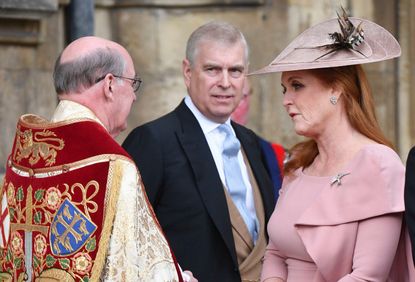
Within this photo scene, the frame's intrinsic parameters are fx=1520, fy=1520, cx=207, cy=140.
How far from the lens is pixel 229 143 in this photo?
7000mm

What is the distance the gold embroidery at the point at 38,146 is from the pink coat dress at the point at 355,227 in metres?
1.02

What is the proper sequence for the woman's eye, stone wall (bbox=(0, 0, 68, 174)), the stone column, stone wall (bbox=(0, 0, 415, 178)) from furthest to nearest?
the stone column < stone wall (bbox=(0, 0, 415, 178)) < stone wall (bbox=(0, 0, 68, 174)) < the woman's eye

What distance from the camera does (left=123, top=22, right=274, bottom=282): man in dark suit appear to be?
6684 millimetres

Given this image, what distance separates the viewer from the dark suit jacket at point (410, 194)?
5.20 meters

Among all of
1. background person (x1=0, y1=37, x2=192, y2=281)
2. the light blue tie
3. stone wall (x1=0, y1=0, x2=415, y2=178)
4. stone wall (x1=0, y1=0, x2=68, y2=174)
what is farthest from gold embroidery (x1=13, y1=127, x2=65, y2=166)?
stone wall (x1=0, y1=0, x2=415, y2=178)

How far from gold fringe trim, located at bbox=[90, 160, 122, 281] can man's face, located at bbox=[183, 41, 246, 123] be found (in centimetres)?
155

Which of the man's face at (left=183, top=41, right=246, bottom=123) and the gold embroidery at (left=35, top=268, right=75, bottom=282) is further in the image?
the man's face at (left=183, top=41, right=246, bottom=123)

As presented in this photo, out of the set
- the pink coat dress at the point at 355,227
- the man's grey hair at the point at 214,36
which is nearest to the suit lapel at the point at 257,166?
the man's grey hair at the point at 214,36

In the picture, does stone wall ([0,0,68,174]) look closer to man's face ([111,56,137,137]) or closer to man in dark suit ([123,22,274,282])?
man in dark suit ([123,22,274,282])

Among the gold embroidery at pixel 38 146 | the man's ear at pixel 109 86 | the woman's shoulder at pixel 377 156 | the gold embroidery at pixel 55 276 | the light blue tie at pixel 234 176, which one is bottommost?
the gold embroidery at pixel 55 276

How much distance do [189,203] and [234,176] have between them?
1.08ft

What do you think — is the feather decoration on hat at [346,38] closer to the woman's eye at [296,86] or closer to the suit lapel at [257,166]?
the woman's eye at [296,86]

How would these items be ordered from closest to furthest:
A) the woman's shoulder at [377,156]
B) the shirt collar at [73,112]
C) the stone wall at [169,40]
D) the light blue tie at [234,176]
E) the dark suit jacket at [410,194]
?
the dark suit jacket at [410,194] < the shirt collar at [73,112] < the woman's shoulder at [377,156] < the light blue tie at [234,176] < the stone wall at [169,40]

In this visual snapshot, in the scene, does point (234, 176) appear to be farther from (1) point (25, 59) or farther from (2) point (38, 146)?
(1) point (25, 59)
